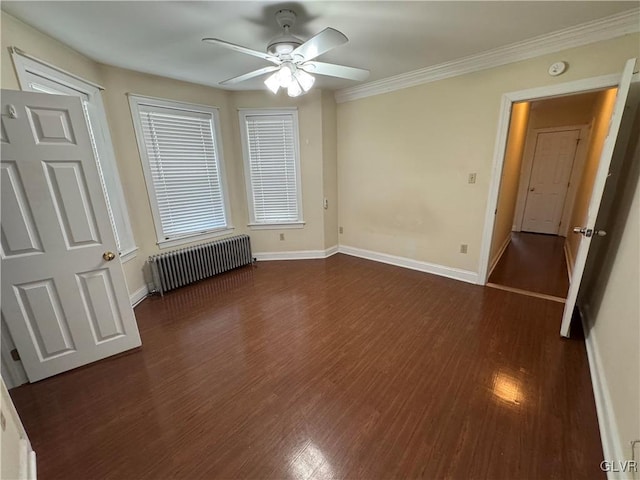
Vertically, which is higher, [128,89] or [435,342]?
[128,89]

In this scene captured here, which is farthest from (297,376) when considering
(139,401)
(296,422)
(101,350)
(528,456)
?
(101,350)


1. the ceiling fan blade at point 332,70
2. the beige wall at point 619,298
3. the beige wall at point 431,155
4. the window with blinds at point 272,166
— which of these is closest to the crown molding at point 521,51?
the beige wall at point 431,155

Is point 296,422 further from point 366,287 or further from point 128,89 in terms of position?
point 128,89

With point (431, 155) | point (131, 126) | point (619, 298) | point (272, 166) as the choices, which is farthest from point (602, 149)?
point (131, 126)

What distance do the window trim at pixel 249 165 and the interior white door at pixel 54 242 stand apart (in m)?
2.28

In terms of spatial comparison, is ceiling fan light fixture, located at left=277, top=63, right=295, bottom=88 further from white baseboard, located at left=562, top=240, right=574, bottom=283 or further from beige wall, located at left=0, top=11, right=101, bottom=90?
white baseboard, located at left=562, top=240, right=574, bottom=283

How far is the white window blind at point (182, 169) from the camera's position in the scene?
10.8 ft

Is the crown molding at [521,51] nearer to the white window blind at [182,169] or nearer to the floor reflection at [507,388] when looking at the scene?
the white window blind at [182,169]

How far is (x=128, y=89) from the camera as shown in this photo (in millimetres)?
2996

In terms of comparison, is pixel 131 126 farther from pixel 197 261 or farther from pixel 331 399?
pixel 331 399

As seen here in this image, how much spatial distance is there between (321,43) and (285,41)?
39 cm

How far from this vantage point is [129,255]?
10.1 ft

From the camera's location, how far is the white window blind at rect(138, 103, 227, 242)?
10.8ft

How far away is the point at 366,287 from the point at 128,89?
3.62m
